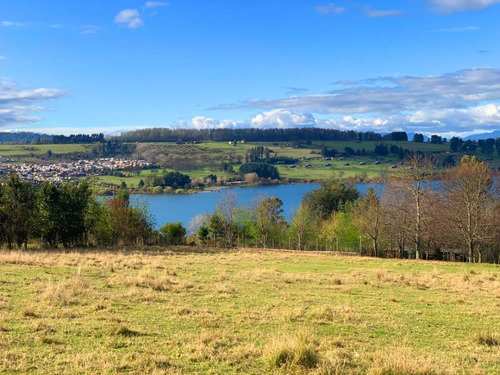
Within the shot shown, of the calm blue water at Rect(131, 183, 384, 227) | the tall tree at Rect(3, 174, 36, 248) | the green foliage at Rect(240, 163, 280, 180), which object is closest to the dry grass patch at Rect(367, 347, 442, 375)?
the tall tree at Rect(3, 174, 36, 248)

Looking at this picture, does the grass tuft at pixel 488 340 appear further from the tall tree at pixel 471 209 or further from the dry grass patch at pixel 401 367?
the tall tree at pixel 471 209

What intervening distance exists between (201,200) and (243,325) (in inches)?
4869

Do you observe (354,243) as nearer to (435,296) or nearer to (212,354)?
(435,296)

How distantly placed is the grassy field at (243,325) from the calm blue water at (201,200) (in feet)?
268

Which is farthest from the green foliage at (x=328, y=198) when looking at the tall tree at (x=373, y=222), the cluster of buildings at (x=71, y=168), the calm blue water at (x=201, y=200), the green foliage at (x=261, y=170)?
the cluster of buildings at (x=71, y=168)

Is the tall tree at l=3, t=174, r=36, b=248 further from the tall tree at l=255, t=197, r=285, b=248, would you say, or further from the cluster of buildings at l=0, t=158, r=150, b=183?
the cluster of buildings at l=0, t=158, r=150, b=183

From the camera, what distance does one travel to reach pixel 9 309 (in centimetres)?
1207

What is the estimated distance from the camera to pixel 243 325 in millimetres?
11805

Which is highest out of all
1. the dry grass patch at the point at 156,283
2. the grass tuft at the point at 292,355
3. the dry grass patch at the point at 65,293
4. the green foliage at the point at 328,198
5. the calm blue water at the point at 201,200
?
the grass tuft at the point at 292,355

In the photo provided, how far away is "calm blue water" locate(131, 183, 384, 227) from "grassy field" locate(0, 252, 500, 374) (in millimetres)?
81750

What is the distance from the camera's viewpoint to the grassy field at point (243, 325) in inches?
315

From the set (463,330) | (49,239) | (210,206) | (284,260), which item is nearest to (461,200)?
(284,260)

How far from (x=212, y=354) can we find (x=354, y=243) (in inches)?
2311

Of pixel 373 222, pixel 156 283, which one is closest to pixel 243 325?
pixel 156 283
